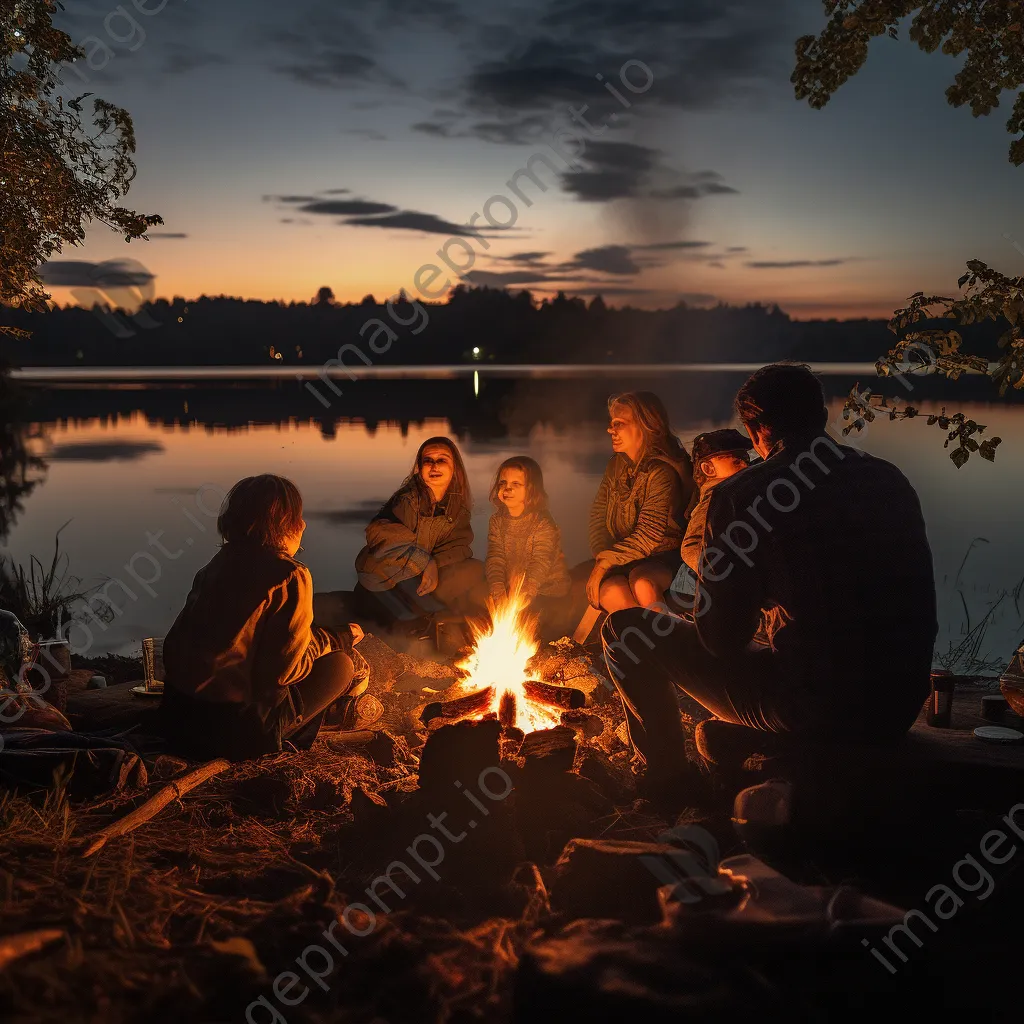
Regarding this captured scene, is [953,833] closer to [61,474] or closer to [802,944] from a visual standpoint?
[802,944]

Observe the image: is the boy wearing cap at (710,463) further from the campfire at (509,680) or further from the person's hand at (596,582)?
the campfire at (509,680)

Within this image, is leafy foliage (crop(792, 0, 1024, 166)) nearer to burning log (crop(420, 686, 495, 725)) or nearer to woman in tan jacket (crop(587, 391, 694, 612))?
woman in tan jacket (crop(587, 391, 694, 612))

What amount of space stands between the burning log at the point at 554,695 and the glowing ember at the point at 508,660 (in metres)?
0.04

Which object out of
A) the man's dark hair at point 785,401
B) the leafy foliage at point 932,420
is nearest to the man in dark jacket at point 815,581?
the man's dark hair at point 785,401

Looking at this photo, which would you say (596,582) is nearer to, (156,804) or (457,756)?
(457,756)

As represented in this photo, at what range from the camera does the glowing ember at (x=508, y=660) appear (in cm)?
636

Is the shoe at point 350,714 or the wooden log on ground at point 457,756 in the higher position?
the wooden log on ground at point 457,756

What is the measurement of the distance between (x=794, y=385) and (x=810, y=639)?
1.17 m

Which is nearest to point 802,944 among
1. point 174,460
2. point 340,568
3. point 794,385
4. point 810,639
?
point 810,639

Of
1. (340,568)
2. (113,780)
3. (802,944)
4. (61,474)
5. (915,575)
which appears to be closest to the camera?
(802,944)

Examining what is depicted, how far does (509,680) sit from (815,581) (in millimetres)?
3005

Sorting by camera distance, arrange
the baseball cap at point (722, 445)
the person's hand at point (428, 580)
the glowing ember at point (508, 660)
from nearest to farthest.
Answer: the glowing ember at point (508, 660) → the baseball cap at point (722, 445) → the person's hand at point (428, 580)

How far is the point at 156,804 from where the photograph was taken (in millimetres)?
4613

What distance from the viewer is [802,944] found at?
329 cm
